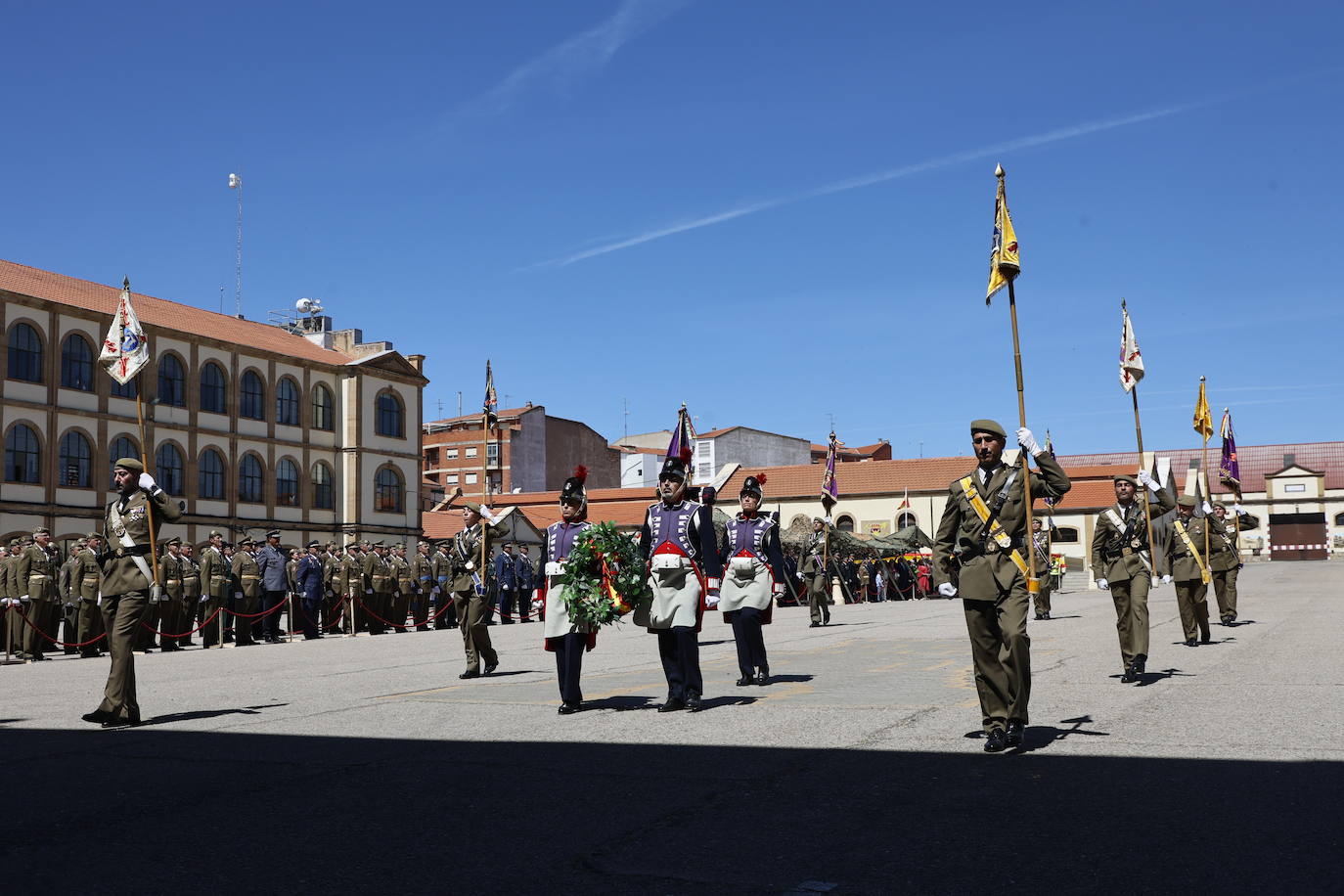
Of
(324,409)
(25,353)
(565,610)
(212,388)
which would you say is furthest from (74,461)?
(565,610)

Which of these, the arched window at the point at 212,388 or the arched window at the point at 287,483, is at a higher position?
the arched window at the point at 212,388

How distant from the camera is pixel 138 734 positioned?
9.67m

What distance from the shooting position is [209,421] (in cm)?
→ 5522

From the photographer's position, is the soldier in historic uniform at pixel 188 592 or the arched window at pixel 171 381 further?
the arched window at pixel 171 381

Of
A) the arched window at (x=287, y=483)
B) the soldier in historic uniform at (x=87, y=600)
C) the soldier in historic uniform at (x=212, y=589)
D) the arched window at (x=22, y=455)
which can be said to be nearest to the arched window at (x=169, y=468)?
the arched window at (x=22, y=455)

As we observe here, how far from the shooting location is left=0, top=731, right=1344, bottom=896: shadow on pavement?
5.08 metres

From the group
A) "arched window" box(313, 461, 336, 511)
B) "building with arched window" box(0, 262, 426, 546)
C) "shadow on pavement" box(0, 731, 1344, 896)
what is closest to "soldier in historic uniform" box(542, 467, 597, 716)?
"shadow on pavement" box(0, 731, 1344, 896)

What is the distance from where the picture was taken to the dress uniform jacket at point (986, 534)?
329 inches

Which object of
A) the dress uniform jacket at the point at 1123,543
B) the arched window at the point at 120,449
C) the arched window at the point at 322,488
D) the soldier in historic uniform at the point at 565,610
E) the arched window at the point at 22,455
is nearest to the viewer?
the soldier in historic uniform at the point at 565,610

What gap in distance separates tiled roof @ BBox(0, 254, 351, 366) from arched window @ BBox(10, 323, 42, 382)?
138 centimetres

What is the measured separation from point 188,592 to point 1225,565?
17569mm

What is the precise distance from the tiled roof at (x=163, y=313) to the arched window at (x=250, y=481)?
5149 millimetres

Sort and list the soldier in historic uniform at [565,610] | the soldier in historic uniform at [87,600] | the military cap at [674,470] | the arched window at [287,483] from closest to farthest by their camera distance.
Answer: the soldier in historic uniform at [565,610] → the military cap at [674,470] → the soldier in historic uniform at [87,600] → the arched window at [287,483]

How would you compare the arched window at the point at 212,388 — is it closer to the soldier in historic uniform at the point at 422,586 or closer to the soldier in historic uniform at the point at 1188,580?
the soldier in historic uniform at the point at 422,586
